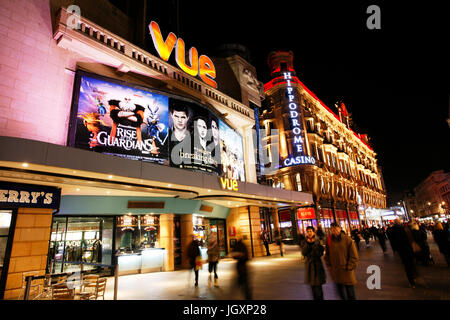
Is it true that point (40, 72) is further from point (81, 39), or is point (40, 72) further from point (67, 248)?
point (67, 248)

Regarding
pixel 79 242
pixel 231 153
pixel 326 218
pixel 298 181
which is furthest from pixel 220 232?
pixel 326 218

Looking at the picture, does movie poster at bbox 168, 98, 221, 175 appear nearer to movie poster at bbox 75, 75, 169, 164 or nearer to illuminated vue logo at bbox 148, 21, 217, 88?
movie poster at bbox 75, 75, 169, 164

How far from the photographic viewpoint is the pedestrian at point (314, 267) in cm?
545

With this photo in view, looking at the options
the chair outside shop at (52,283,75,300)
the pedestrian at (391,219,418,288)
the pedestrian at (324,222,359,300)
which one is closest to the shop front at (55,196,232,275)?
the chair outside shop at (52,283,75,300)

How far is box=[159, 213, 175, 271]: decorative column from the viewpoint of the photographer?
48.8 feet

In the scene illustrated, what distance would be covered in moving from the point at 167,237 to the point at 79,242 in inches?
187

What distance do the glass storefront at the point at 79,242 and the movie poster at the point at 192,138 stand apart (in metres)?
5.49

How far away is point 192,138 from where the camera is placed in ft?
53.5

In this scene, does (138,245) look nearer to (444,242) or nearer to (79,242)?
(79,242)

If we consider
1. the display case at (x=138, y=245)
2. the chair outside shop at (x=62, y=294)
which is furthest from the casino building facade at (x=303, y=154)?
the chair outside shop at (x=62, y=294)

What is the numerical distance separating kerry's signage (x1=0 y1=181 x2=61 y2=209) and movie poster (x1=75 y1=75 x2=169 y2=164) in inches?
104

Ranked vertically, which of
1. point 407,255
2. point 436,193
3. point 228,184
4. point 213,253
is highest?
point 436,193

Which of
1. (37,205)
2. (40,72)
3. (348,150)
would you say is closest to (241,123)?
(40,72)

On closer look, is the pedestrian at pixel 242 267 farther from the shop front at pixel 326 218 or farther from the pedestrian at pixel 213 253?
the shop front at pixel 326 218
